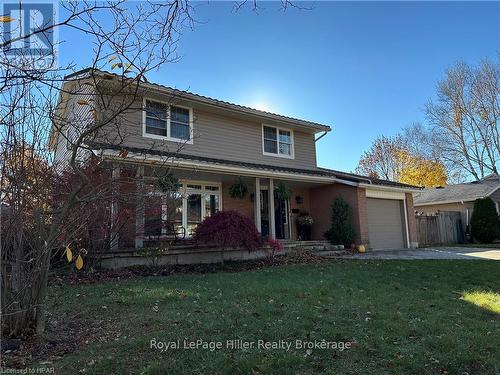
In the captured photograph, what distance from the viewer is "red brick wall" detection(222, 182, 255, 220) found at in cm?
1563

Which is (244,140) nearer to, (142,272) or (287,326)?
(142,272)

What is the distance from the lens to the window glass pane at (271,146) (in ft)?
55.1

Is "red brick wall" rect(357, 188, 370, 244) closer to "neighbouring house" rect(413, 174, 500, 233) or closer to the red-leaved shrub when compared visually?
the red-leaved shrub

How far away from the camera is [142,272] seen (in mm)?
10172

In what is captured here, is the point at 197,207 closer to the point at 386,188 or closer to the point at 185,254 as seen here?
the point at 185,254

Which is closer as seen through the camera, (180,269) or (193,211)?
(180,269)

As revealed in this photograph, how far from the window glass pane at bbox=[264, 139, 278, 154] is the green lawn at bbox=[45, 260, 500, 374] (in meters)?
9.16

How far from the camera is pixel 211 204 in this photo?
15312mm

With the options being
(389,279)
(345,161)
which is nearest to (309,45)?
(389,279)

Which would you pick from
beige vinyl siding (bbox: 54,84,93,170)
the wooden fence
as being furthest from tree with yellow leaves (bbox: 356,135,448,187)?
beige vinyl siding (bbox: 54,84,93,170)

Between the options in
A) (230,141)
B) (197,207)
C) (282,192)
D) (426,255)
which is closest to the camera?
(426,255)

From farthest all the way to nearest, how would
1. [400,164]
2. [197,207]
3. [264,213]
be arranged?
[400,164] → [264,213] → [197,207]

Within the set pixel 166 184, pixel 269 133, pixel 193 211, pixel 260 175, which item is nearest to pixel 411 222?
pixel 269 133

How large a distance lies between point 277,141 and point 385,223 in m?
6.45
